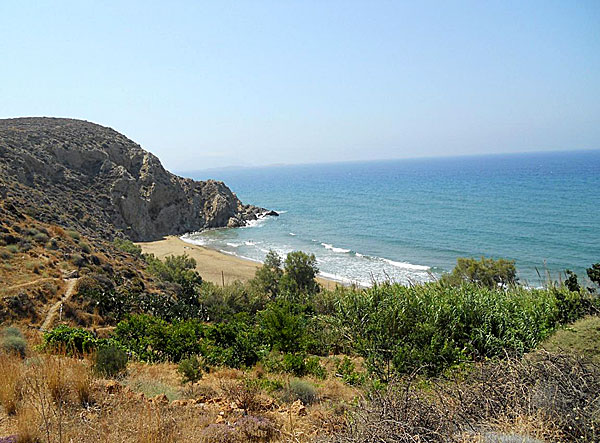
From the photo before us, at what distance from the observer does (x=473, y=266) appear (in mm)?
26000

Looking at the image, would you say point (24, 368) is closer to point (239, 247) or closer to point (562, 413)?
point (562, 413)

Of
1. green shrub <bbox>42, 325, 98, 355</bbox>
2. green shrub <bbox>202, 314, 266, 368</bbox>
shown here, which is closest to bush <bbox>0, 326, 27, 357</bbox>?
green shrub <bbox>42, 325, 98, 355</bbox>

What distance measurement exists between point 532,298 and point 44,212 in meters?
30.4

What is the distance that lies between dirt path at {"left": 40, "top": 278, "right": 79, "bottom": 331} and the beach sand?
13.8 metres

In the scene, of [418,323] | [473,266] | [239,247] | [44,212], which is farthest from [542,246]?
[44,212]

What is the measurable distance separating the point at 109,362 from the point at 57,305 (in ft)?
32.4

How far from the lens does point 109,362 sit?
690cm

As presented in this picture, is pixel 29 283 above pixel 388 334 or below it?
below

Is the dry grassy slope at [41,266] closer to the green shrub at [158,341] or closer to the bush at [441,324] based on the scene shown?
the green shrub at [158,341]

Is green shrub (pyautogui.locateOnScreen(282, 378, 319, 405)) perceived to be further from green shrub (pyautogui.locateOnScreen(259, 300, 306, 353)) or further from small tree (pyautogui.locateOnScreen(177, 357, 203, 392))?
green shrub (pyautogui.locateOnScreen(259, 300, 306, 353))

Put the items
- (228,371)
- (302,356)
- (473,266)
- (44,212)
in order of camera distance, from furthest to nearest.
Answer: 1. (44,212)
2. (473,266)
3. (302,356)
4. (228,371)

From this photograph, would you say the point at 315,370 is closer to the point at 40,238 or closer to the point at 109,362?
the point at 109,362

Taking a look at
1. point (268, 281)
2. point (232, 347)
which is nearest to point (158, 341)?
point (232, 347)

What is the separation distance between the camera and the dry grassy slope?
554 inches
